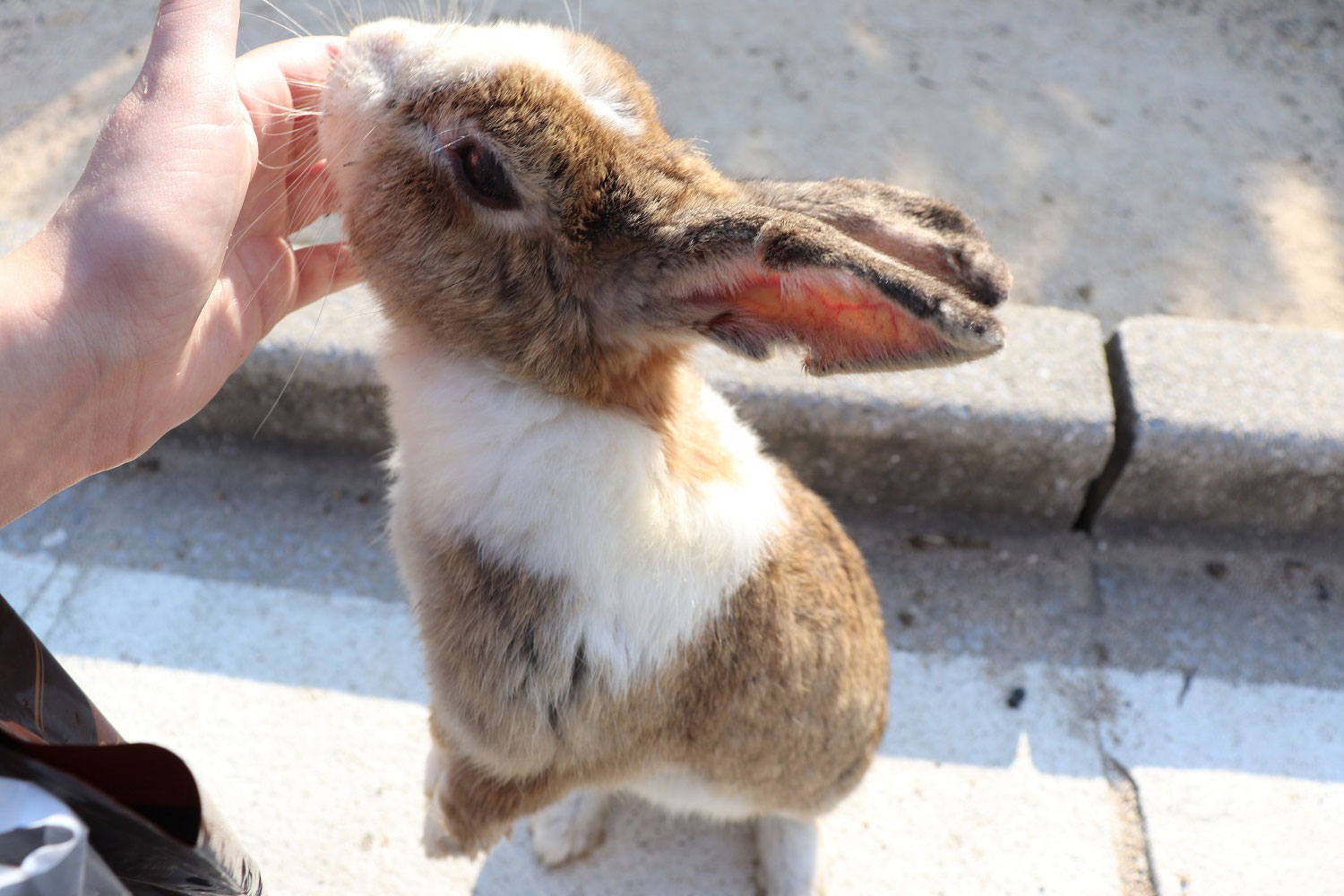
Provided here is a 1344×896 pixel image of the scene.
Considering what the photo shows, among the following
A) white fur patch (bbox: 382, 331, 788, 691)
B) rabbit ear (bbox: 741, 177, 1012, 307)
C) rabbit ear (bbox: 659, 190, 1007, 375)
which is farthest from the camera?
white fur patch (bbox: 382, 331, 788, 691)

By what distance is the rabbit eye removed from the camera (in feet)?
6.07

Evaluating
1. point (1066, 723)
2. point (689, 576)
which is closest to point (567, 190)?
point (689, 576)

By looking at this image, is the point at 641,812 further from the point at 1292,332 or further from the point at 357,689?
the point at 1292,332

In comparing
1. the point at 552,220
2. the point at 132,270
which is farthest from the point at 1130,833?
the point at 132,270

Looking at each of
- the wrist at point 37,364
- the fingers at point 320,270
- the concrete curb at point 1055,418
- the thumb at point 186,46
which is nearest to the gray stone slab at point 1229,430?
the concrete curb at point 1055,418

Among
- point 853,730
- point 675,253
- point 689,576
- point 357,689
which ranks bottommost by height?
point 357,689

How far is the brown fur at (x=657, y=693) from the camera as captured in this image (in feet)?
6.70

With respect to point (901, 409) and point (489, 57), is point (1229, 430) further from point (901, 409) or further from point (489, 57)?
point (489, 57)

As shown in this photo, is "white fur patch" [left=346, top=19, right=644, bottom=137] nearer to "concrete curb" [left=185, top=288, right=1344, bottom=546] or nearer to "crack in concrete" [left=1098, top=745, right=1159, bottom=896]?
"concrete curb" [left=185, top=288, right=1344, bottom=546]

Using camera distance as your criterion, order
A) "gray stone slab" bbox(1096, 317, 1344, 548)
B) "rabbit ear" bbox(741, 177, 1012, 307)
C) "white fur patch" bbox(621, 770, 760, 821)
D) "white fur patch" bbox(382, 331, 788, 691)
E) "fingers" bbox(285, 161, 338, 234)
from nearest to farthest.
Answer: "rabbit ear" bbox(741, 177, 1012, 307) → "white fur patch" bbox(382, 331, 788, 691) → "fingers" bbox(285, 161, 338, 234) → "white fur patch" bbox(621, 770, 760, 821) → "gray stone slab" bbox(1096, 317, 1344, 548)

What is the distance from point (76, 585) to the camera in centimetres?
320

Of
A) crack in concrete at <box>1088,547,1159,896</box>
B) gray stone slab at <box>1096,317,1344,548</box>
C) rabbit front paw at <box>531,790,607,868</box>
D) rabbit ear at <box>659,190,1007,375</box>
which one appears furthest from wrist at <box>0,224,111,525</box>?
gray stone slab at <box>1096,317,1344,548</box>

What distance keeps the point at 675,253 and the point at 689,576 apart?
26.8 inches

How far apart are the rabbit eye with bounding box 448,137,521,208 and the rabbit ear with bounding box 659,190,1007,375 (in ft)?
1.07
